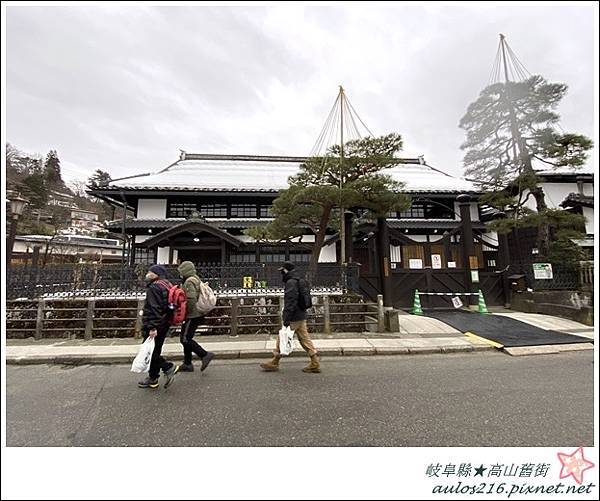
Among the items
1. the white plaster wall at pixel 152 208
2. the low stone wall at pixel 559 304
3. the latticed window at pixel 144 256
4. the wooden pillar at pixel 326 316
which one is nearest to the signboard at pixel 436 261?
the low stone wall at pixel 559 304

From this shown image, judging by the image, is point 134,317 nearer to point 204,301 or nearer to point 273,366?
point 204,301

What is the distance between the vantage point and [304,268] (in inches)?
319

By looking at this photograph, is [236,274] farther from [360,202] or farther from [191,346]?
[360,202]

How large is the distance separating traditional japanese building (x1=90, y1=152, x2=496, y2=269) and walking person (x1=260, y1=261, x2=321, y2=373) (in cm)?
679

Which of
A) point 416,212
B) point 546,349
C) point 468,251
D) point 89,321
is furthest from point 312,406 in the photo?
point 416,212

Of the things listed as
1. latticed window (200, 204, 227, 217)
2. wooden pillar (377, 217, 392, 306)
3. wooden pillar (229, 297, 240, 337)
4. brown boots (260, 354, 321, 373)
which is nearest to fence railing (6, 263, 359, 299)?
wooden pillar (229, 297, 240, 337)

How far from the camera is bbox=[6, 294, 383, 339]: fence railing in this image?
22.9 feet

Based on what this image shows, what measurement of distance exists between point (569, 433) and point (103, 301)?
942 cm

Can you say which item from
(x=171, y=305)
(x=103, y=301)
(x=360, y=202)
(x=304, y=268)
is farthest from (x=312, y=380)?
(x=103, y=301)

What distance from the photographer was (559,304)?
912 centimetres

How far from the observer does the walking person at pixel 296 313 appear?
4.42 metres

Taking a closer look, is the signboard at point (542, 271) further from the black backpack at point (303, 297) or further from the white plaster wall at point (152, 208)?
the white plaster wall at point (152, 208)

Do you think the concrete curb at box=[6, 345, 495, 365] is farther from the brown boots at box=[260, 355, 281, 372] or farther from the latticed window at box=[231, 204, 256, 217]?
the latticed window at box=[231, 204, 256, 217]

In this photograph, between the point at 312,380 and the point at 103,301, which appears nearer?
the point at 312,380
